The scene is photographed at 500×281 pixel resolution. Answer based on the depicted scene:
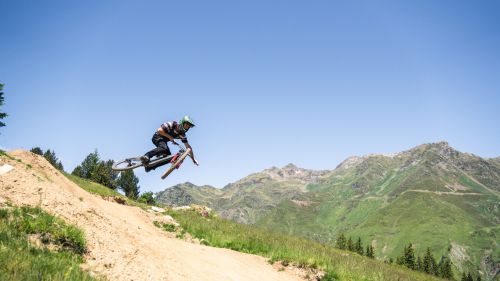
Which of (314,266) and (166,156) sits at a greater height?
(166,156)

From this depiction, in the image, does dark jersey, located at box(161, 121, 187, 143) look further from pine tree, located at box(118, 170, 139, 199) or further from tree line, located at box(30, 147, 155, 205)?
pine tree, located at box(118, 170, 139, 199)

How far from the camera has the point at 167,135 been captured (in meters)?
16.9

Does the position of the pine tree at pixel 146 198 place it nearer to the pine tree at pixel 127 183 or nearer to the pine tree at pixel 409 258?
the pine tree at pixel 127 183

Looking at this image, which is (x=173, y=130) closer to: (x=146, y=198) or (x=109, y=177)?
(x=146, y=198)

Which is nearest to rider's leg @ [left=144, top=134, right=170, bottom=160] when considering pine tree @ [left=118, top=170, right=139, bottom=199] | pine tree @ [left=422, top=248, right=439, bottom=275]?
pine tree @ [left=118, top=170, right=139, bottom=199]

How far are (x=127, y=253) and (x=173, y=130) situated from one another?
25.8ft

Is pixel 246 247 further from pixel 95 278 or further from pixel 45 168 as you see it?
pixel 45 168

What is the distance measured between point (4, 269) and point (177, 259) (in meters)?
5.30

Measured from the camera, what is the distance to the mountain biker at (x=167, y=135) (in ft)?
53.4

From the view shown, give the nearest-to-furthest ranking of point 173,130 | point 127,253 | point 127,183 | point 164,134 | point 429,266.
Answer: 1. point 127,253
2. point 173,130
3. point 164,134
4. point 127,183
5. point 429,266

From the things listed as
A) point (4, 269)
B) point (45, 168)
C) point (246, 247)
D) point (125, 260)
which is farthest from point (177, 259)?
point (45, 168)

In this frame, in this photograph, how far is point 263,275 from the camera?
12.3 m

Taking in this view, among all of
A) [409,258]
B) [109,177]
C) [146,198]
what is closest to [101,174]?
[109,177]

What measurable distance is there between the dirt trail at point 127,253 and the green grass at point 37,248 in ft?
1.78
